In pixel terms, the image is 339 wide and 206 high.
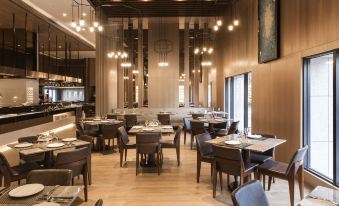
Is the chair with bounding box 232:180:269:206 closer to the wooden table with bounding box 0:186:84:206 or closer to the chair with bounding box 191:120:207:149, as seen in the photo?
the wooden table with bounding box 0:186:84:206

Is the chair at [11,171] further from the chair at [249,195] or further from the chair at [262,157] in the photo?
the chair at [262,157]

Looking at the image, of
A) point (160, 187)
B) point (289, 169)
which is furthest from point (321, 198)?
point (160, 187)

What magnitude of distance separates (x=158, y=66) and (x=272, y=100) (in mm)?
6592

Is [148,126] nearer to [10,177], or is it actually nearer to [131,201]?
[131,201]

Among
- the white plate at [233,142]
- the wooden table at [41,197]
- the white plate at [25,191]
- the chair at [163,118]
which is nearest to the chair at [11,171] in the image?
the wooden table at [41,197]

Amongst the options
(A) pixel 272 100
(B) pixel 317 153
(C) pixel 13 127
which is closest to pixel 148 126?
(A) pixel 272 100

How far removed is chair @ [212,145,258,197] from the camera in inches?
133

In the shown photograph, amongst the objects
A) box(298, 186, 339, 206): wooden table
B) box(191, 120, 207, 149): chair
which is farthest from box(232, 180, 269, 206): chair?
box(191, 120, 207, 149): chair

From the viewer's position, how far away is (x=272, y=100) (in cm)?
552

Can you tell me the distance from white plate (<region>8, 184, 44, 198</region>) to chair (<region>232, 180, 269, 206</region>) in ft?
4.96

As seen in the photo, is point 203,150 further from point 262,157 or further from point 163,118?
point 163,118

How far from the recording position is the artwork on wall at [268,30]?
529cm

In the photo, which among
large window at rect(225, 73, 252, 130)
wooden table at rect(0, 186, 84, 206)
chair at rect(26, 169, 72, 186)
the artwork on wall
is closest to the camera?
wooden table at rect(0, 186, 84, 206)

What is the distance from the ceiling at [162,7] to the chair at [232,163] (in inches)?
244
